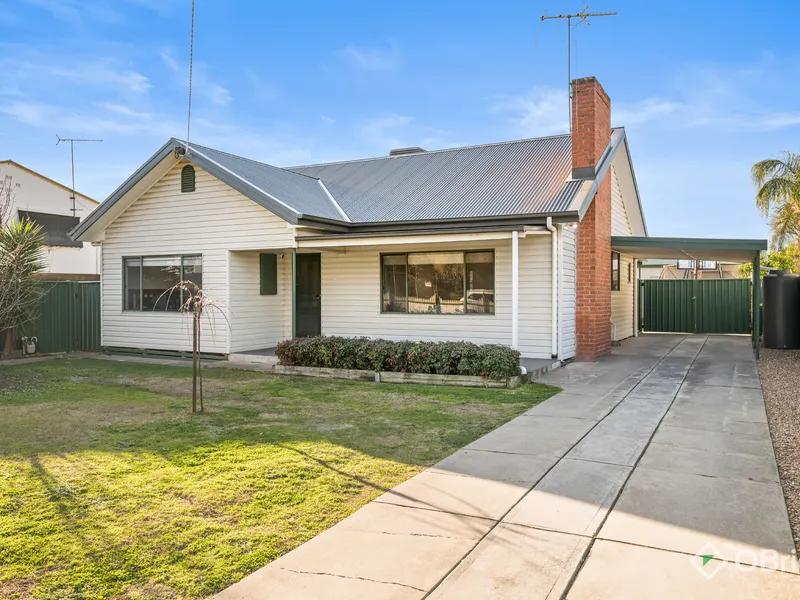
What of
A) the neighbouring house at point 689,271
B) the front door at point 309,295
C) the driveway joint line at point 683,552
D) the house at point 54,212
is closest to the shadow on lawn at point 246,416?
the driveway joint line at point 683,552

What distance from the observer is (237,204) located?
1312cm

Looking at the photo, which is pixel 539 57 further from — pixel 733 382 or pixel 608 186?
pixel 733 382

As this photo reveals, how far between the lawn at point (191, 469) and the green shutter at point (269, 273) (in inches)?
175

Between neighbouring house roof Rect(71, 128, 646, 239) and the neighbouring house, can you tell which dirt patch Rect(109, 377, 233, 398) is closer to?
neighbouring house roof Rect(71, 128, 646, 239)

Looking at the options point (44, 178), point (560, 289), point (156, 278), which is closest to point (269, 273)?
point (156, 278)

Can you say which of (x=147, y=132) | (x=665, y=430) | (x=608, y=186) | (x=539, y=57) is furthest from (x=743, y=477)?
(x=147, y=132)

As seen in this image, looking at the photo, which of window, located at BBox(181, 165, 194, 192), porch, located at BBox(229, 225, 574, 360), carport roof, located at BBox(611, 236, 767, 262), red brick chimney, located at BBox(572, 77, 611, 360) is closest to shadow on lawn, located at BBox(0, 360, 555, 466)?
porch, located at BBox(229, 225, 574, 360)

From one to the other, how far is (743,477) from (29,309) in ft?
48.0

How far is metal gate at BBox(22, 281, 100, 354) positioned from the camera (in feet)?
48.6

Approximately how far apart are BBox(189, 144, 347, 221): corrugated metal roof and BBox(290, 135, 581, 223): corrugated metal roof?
506 millimetres

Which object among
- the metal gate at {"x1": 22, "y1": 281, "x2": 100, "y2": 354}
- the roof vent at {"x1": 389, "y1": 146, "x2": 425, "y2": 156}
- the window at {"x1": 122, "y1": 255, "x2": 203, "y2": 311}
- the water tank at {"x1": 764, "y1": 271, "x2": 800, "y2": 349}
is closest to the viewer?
the window at {"x1": 122, "y1": 255, "x2": 203, "y2": 311}

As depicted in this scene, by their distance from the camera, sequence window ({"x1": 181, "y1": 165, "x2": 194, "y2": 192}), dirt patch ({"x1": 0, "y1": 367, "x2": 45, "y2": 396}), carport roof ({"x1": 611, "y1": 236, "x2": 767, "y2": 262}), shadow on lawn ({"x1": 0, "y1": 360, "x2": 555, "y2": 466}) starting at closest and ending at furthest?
shadow on lawn ({"x1": 0, "y1": 360, "x2": 555, "y2": 466}), dirt patch ({"x1": 0, "y1": 367, "x2": 45, "y2": 396}), carport roof ({"x1": 611, "y1": 236, "x2": 767, "y2": 262}), window ({"x1": 181, "y1": 165, "x2": 194, "y2": 192})

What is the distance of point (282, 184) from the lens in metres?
14.1

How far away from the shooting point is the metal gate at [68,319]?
14.8 m
